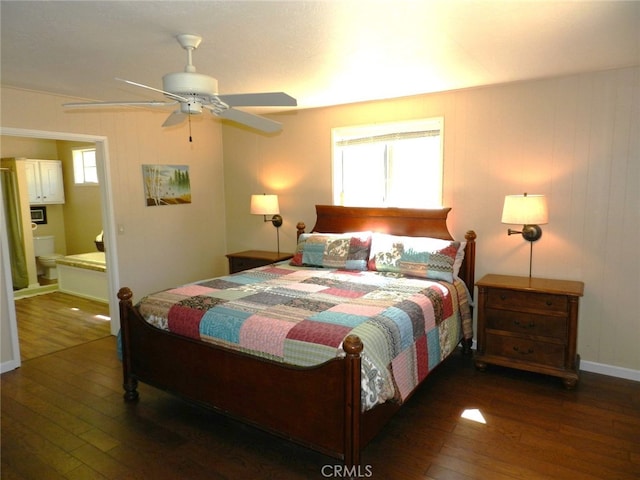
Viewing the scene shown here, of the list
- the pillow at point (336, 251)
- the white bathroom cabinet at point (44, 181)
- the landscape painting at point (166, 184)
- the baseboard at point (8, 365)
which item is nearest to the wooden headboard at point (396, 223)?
the pillow at point (336, 251)

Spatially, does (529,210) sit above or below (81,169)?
below

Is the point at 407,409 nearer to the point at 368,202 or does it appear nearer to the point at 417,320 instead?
the point at 417,320

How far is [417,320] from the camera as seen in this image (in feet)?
8.77

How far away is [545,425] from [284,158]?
364 cm

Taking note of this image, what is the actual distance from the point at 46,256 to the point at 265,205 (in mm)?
4423

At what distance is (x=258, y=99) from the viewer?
2.32 m

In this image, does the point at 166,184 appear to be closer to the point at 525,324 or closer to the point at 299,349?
the point at 299,349

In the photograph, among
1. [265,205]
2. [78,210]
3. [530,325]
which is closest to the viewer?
[530,325]

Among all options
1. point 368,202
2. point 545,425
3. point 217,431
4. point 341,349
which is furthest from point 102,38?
point 545,425

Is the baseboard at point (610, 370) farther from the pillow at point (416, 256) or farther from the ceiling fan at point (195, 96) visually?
the ceiling fan at point (195, 96)

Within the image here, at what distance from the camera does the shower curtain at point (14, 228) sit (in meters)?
6.11

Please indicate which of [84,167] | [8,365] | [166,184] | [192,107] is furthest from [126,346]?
[84,167]

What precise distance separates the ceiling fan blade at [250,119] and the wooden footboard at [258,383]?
1.42 meters

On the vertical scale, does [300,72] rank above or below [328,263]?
above
